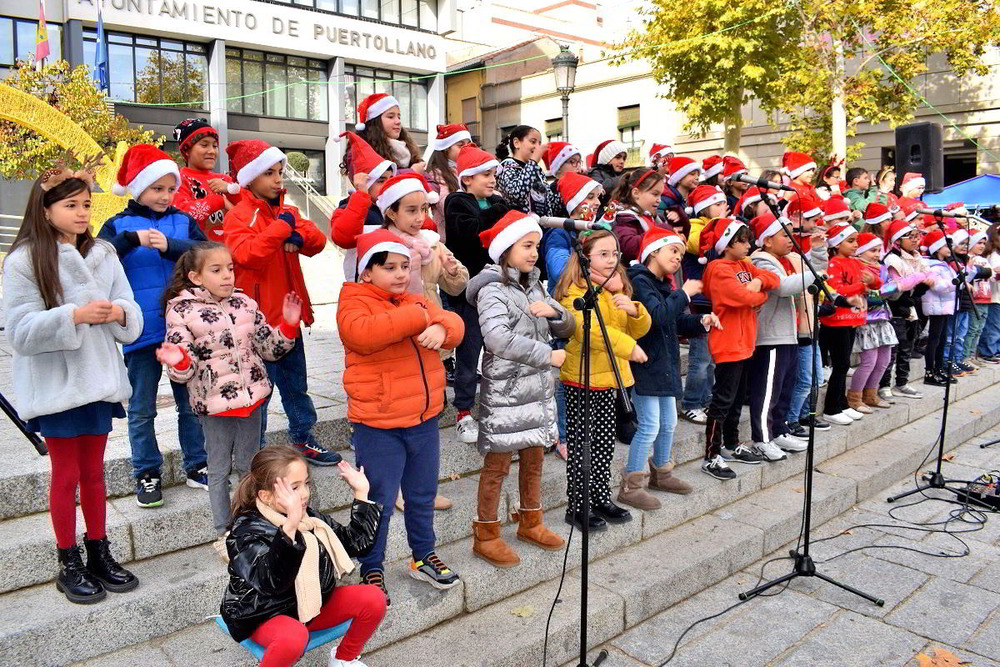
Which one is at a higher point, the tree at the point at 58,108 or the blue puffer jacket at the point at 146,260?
the tree at the point at 58,108

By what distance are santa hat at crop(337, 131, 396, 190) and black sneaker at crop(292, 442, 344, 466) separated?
1567 millimetres

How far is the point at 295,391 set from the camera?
4.35 metres

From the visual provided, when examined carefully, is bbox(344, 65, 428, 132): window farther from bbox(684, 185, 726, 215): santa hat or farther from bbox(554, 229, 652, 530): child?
bbox(554, 229, 652, 530): child

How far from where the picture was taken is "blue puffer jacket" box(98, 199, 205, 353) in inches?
153

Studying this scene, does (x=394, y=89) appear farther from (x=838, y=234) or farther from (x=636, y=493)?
(x=636, y=493)

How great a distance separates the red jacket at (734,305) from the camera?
17.5 feet

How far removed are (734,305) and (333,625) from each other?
3.52 meters

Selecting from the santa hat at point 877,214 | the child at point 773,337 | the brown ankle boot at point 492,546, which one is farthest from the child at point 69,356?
the santa hat at point 877,214

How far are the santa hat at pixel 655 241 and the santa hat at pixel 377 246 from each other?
6.25ft

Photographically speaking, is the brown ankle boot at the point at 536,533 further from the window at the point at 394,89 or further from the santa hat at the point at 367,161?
the window at the point at 394,89

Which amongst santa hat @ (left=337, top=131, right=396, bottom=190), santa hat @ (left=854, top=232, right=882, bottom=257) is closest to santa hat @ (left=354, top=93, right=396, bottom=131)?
santa hat @ (left=337, top=131, right=396, bottom=190)

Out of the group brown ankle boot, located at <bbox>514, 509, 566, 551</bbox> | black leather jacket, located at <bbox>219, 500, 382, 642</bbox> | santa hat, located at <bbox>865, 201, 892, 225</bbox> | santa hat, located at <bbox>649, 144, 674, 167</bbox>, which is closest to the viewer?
black leather jacket, located at <bbox>219, 500, 382, 642</bbox>

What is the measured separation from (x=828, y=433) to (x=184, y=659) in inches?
211

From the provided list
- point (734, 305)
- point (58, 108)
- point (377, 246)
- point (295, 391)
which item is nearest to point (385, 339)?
point (377, 246)
